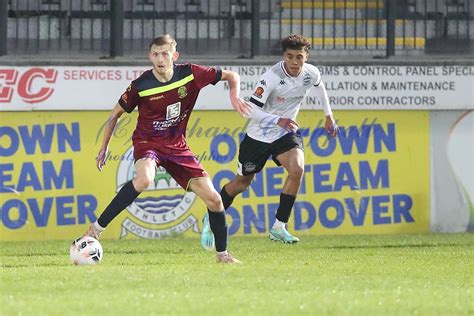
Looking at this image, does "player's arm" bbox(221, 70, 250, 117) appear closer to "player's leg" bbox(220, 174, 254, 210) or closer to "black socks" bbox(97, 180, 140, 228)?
"black socks" bbox(97, 180, 140, 228)

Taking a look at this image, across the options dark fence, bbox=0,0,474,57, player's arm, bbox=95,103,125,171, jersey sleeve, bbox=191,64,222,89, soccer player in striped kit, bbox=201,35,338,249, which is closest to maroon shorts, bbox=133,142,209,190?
player's arm, bbox=95,103,125,171

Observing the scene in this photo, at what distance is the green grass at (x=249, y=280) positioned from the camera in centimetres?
895

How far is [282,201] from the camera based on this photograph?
1470 cm

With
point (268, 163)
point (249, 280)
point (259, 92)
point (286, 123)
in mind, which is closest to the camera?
point (249, 280)

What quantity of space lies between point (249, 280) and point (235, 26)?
26.5 ft

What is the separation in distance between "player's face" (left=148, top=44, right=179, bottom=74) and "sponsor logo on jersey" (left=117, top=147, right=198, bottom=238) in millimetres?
4558

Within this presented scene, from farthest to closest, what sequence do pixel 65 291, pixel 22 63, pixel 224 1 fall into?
pixel 224 1 → pixel 22 63 → pixel 65 291

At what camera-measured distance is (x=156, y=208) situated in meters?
16.8

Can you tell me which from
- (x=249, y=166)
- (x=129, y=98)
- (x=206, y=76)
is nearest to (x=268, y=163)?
(x=249, y=166)

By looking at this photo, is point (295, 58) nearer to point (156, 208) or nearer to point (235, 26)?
point (156, 208)

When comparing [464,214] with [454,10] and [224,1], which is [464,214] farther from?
[224,1]

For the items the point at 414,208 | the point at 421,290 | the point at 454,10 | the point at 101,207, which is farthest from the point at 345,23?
the point at 421,290

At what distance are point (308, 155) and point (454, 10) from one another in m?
3.26

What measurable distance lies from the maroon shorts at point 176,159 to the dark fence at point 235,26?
5.03 meters
